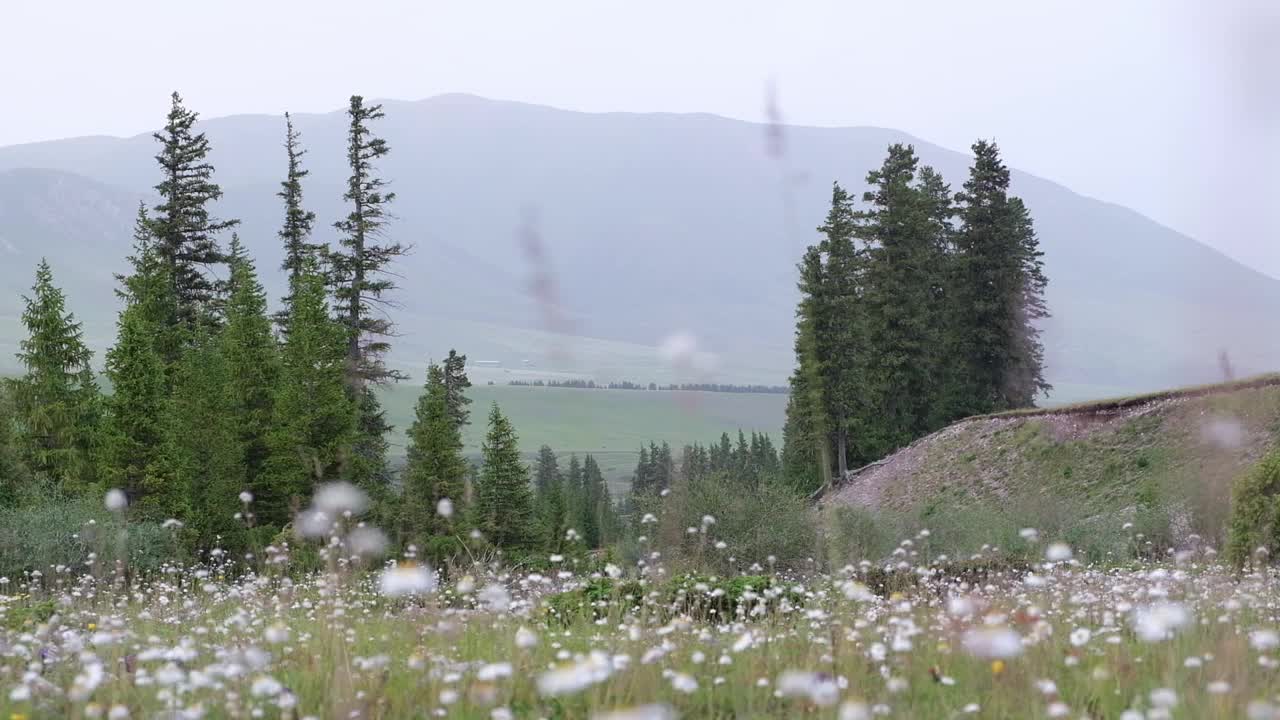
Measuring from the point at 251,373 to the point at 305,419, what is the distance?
5.06m

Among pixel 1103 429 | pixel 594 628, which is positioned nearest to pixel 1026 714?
pixel 594 628

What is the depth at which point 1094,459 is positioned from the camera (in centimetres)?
4216

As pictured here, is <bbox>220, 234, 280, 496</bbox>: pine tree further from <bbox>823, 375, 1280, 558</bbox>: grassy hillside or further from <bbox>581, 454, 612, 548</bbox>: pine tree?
<bbox>581, 454, 612, 548</bbox>: pine tree

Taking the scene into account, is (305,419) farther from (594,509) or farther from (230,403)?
(594,509)

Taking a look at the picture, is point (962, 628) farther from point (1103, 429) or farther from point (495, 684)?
point (1103, 429)

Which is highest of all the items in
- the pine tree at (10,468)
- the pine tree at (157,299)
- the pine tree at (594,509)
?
the pine tree at (157,299)

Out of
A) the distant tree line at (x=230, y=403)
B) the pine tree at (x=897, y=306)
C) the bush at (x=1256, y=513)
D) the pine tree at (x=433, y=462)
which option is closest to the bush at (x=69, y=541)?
the distant tree line at (x=230, y=403)

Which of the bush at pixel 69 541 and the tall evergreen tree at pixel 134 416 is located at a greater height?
the tall evergreen tree at pixel 134 416

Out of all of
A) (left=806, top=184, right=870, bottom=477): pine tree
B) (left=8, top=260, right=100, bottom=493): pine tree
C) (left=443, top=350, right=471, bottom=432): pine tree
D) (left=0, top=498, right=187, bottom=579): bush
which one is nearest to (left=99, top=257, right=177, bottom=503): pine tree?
(left=8, top=260, right=100, bottom=493): pine tree

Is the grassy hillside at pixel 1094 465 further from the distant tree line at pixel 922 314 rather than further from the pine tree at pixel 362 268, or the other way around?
the pine tree at pixel 362 268

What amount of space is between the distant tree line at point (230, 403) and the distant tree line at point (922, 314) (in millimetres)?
19372

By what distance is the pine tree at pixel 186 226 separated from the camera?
48500 mm

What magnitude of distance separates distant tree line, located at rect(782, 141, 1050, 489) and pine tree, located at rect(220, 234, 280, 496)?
1101 inches

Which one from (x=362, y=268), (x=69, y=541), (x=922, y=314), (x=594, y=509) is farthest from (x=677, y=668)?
(x=594, y=509)
